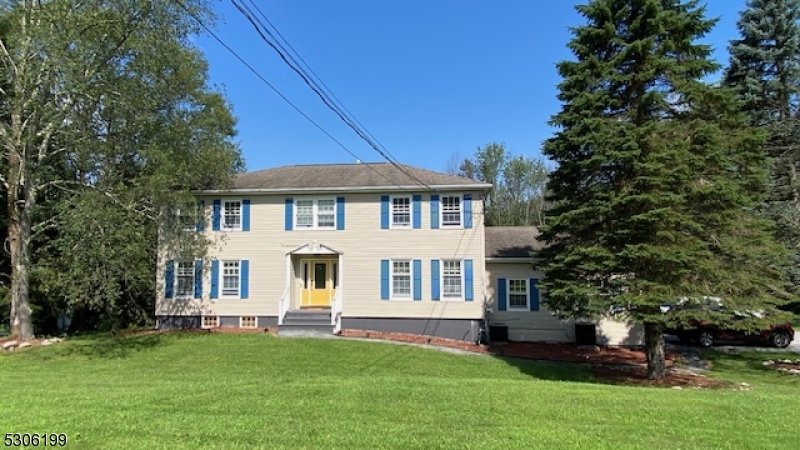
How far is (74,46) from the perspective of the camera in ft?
43.5

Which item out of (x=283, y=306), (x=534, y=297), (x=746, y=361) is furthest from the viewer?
(x=534, y=297)

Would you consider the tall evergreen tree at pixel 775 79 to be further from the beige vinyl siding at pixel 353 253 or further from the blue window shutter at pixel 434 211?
the blue window shutter at pixel 434 211

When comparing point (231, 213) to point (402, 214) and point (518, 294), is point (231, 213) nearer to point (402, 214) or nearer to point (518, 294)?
point (402, 214)

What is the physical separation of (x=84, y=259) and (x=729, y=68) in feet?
80.4

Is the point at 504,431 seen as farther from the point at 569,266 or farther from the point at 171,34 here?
the point at 171,34

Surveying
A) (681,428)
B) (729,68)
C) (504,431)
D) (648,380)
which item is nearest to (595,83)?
(648,380)

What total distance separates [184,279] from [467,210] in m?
11.0

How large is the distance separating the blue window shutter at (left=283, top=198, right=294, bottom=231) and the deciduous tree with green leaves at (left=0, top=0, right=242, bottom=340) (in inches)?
106

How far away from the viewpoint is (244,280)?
1730 centimetres

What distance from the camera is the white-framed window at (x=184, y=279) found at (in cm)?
1756

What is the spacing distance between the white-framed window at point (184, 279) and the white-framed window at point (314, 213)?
14.6 ft

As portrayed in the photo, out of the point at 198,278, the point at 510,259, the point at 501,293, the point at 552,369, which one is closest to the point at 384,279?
the point at 501,293

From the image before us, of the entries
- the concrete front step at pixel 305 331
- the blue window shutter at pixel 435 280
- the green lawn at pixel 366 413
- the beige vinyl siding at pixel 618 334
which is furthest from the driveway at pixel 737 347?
the concrete front step at pixel 305 331

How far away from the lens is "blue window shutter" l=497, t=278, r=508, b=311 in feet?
58.6
